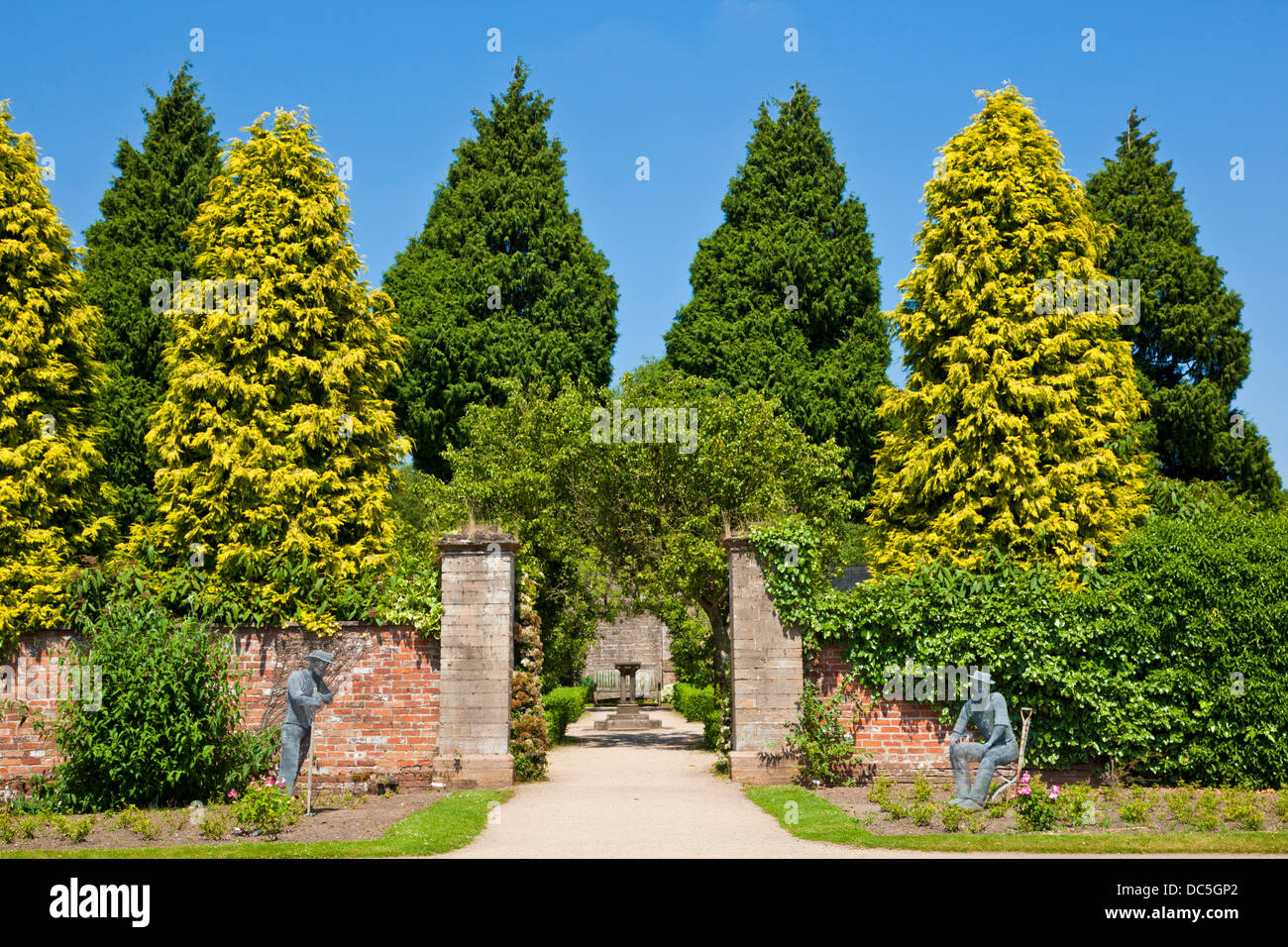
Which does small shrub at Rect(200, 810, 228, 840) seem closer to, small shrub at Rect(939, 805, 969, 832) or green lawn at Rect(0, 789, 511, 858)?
green lawn at Rect(0, 789, 511, 858)

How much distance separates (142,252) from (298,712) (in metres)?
18.9

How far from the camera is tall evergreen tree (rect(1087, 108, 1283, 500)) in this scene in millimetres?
24172

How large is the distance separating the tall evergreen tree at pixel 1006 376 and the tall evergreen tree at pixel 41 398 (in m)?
12.4

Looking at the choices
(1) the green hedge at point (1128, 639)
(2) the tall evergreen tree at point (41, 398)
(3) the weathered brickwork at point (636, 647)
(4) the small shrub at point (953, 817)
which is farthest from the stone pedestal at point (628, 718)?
(4) the small shrub at point (953, 817)

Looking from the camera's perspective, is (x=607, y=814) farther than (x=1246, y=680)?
No

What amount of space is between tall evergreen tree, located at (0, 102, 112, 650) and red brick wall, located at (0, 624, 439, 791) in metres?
1.33

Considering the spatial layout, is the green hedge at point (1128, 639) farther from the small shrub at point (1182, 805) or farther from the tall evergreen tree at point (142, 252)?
the tall evergreen tree at point (142, 252)

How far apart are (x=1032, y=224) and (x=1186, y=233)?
489 inches

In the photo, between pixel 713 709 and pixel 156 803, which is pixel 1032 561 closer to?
pixel 713 709

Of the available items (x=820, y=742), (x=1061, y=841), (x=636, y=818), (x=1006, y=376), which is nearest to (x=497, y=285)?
(x=1006, y=376)

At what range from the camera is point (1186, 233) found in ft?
83.4

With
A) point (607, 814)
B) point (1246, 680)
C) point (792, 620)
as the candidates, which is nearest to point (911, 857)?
point (607, 814)

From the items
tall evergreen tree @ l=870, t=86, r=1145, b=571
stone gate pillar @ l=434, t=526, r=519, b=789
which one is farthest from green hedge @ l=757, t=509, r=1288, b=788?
stone gate pillar @ l=434, t=526, r=519, b=789

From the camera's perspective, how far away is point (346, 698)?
12.4m
